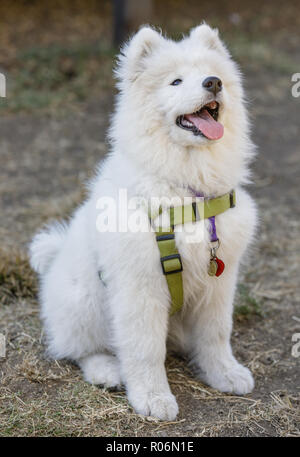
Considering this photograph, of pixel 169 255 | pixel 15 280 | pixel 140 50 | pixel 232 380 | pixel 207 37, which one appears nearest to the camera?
pixel 169 255

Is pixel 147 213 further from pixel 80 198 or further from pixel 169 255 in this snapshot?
pixel 80 198

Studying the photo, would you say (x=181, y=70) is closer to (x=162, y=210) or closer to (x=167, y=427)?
(x=162, y=210)

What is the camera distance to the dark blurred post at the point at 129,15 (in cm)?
804

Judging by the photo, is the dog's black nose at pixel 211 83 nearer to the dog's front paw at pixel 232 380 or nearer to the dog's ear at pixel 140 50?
the dog's ear at pixel 140 50

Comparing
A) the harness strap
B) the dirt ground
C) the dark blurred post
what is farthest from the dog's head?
the dark blurred post

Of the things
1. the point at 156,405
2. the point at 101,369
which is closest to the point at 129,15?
the point at 101,369

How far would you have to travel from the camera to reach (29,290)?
4.09 metres

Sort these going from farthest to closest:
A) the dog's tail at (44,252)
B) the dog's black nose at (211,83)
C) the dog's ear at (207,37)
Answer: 1. the dog's tail at (44,252)
2. the dog's ear at (207,37)
3. the dog's black nose at (211,83)

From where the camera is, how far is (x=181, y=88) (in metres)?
2.76

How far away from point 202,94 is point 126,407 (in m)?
1.52

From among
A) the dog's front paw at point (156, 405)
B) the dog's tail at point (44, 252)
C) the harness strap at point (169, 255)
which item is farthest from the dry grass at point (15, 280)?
the harness strap at point (169, 255)

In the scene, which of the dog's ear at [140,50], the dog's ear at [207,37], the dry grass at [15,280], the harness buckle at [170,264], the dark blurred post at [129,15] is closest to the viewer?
the harness buckle at [170,264]

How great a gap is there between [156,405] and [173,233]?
829mm

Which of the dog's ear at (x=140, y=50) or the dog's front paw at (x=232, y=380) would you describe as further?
the dog's front paw at (x=232, y=380)
